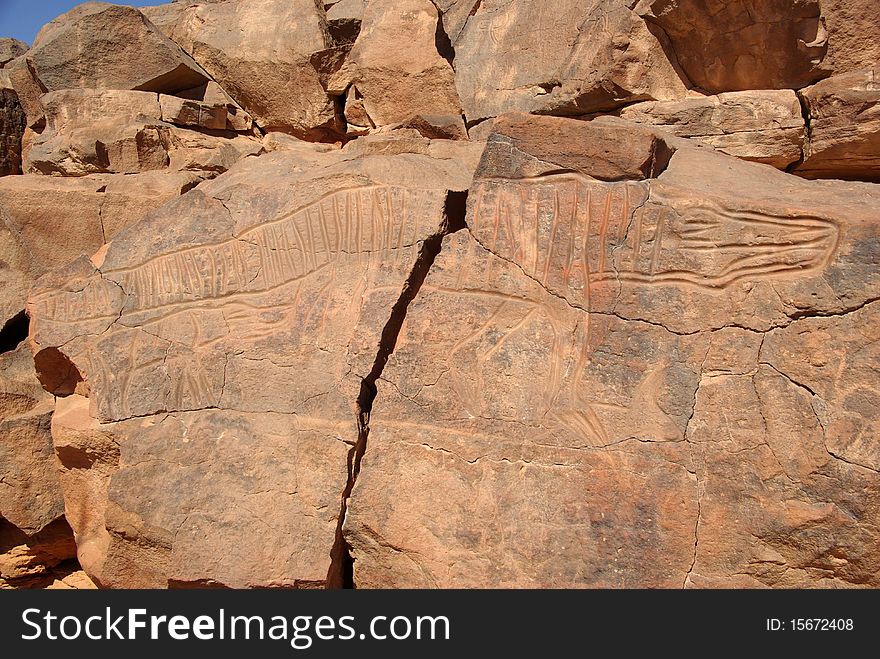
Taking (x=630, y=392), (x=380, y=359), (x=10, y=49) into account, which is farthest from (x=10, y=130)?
(x=630, y=392)

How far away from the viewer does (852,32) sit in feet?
13.4

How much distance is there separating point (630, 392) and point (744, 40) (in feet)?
8.29

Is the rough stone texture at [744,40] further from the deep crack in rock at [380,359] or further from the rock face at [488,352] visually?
the deep crack in rock at [380,359]

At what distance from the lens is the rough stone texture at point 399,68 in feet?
17.7

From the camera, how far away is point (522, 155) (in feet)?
10.8

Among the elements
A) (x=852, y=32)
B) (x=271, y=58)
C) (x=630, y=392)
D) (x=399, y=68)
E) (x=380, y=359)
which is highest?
(x=271, y=58)

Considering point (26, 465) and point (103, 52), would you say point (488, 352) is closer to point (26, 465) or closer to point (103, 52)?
point (26, 465)

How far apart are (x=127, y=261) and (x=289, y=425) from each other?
1.25 meters

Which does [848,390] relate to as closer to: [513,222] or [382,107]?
[513,222]

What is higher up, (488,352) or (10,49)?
(10,49)

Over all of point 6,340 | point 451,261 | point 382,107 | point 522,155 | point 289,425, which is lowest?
point 289,425

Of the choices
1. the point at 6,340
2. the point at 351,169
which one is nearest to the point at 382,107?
the point at 351,169

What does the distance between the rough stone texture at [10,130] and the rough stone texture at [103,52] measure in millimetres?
367

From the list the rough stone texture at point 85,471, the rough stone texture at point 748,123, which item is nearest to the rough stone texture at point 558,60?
the rough stone texture at point 748,123
